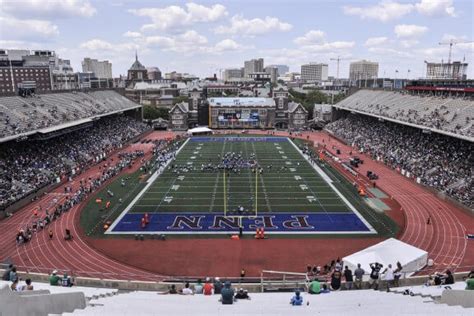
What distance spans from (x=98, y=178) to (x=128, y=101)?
43.7 meters

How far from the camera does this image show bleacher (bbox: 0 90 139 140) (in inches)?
1630

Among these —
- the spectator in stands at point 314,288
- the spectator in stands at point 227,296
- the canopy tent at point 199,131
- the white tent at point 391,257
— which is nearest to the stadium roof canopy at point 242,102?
the canopy tent at point 199,131

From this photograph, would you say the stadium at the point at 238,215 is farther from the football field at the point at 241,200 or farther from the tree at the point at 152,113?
the tree at the point at 152,113

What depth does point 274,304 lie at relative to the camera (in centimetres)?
1172

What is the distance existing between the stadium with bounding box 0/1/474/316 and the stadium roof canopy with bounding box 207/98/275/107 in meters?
16.7

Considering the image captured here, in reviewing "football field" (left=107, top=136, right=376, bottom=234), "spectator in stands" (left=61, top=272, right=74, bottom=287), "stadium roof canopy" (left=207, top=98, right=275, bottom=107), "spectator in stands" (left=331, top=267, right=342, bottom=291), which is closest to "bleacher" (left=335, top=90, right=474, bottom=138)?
"football field" (left=107, top=136, right=376, bottom=234)

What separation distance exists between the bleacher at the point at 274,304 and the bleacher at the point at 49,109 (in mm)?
31082

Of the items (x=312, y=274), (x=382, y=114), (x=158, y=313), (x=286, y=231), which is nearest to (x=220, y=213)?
(x=286, y=231)

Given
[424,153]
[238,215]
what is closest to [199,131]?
[424,153]

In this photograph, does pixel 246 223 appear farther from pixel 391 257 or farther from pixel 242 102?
pixel 242 102

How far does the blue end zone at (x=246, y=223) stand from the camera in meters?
27.3

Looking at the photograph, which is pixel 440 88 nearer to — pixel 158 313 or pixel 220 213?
pixel 220 213

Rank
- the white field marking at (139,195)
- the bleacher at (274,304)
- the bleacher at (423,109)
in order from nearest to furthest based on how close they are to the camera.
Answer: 1. the bleacher at (274,304)
2. the white field marking at (139,195)
3. the bleacher at (423,109)

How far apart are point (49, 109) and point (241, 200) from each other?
1270 inches
